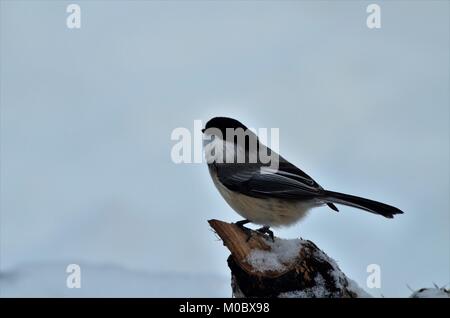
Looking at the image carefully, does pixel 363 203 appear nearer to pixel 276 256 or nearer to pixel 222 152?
pixel 276 256

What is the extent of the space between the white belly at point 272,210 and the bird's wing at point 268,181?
100 millimetres

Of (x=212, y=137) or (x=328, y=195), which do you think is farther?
(x=212, y=137)

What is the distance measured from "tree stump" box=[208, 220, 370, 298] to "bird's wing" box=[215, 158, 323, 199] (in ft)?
2.99

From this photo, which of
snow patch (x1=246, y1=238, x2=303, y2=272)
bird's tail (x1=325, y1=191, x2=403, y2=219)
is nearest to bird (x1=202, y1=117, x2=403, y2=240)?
bird's tail (x1=325, y1=191, x2=403, y2=219)

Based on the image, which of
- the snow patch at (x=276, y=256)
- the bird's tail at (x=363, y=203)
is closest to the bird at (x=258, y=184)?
the bird's tail at (x=363, y=203)

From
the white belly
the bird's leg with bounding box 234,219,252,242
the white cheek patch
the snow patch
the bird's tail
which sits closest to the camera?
the snow patch

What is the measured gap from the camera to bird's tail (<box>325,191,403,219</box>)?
6535mm

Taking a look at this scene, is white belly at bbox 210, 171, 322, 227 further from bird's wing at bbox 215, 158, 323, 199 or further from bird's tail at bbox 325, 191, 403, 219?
bird's tail at bbox 325, 191, 403, 219

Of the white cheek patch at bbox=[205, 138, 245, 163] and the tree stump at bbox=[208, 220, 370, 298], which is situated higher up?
the white cheek patch at bbox=[205, 138, 245, 163]
